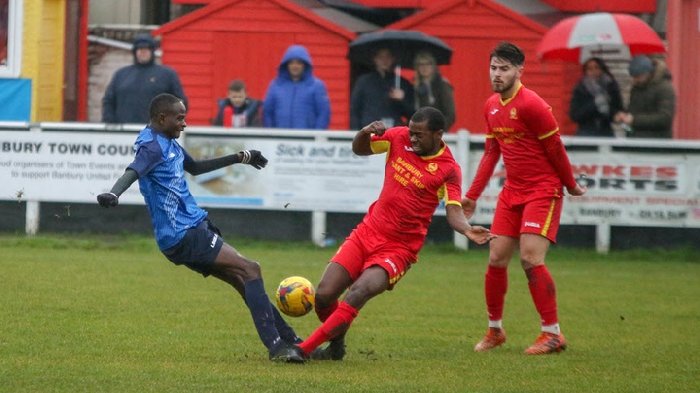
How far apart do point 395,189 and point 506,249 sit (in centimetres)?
127

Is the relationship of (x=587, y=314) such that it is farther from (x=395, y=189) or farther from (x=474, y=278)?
(x=395, y=189)

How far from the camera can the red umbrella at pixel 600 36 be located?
2016 cm

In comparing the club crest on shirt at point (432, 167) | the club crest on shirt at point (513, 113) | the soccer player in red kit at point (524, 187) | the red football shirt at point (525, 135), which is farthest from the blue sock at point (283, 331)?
the club crest on shirt at point (513, 113)

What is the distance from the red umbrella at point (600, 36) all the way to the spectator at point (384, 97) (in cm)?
238

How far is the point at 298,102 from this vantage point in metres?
19.9

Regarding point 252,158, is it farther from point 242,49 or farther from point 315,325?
point 242,49

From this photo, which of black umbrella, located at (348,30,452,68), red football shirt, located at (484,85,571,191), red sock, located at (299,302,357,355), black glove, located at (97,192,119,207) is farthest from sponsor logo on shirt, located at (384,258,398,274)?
black umbrella, located at (348,30,452,68)

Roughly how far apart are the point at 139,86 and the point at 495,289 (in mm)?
→ 9827

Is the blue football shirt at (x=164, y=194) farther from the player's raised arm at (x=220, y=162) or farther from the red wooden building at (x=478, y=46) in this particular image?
the red wooden building at (x=478, y=46)

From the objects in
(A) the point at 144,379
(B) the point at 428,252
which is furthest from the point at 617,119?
(A) the point at 144,379

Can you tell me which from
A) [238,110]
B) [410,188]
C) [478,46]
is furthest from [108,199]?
[478,46]

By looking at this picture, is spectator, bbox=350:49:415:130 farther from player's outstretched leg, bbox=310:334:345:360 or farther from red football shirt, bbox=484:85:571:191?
player's outstretched leg, bbox=310:334:345:360

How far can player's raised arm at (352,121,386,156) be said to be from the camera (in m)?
9.74

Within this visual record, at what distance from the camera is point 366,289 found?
973 centimetres
